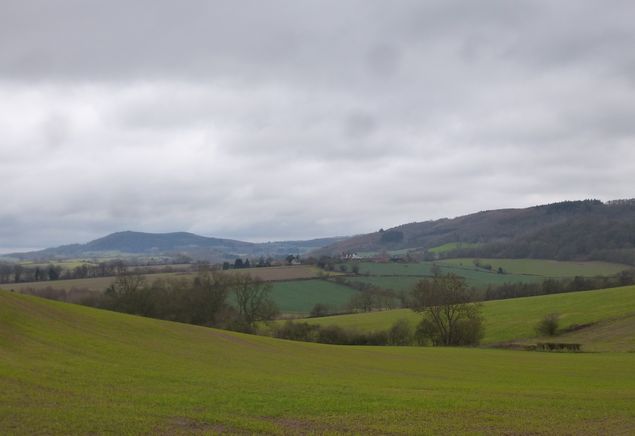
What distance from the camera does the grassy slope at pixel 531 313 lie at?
68750 mm

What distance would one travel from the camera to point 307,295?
114 metres

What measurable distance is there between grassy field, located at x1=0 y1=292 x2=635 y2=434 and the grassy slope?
2904cm

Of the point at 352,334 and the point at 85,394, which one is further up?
the point at 85,394

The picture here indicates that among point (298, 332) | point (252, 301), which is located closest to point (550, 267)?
point (252, 301)

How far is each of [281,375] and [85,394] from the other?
39.3ft

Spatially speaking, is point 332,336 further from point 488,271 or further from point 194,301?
point 488,271

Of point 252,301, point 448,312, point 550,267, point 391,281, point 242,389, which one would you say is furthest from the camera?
point 550,267

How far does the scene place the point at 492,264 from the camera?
159 m

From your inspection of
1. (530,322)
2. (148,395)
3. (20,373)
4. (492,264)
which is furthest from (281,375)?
(492,264)

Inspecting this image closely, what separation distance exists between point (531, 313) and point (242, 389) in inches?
2601

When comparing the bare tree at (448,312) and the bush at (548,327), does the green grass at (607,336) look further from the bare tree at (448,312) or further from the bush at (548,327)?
the bare tree at (448,312)

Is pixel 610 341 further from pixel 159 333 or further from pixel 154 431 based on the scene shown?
pixel 154 431

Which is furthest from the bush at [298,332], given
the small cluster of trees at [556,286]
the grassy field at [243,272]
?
the small cluster of trees at [556,286]

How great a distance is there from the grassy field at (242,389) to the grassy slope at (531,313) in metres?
29.0
